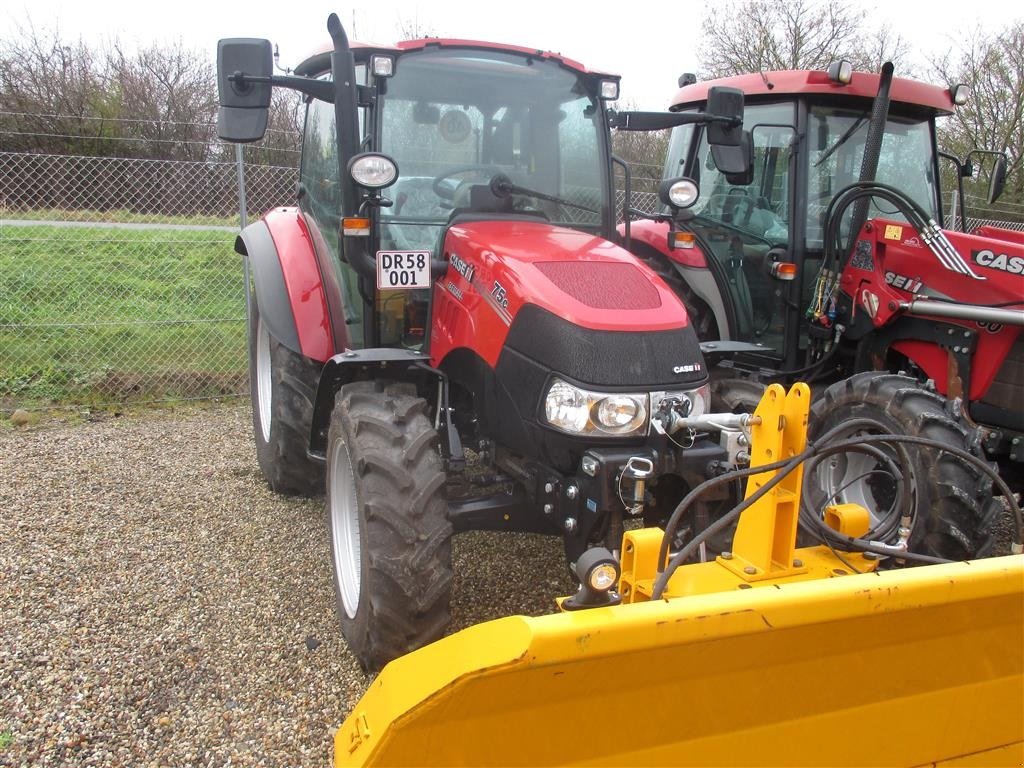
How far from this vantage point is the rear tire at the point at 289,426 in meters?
4.09

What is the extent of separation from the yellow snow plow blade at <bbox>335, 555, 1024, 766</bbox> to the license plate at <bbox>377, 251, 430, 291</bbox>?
1.76 metres

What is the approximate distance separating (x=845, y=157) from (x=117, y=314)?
6.54 meters

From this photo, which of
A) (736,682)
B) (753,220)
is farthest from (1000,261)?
(736,682)

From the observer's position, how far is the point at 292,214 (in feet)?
15.1

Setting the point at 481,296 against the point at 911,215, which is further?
the point at 911,215

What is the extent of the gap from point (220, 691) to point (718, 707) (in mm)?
1833

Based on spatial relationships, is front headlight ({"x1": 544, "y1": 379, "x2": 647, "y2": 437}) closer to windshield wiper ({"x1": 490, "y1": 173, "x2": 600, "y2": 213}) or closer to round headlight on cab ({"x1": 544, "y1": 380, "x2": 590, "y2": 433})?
round headlight on cab ({"x1": 544, "y1": 380, "x2": 590, "y2": 433})

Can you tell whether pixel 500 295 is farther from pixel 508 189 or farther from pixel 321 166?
pixel 321 166

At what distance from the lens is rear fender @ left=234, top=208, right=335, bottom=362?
3861 mm

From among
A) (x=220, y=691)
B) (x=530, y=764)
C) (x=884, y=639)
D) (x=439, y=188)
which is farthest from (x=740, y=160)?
(x=220, y=691)

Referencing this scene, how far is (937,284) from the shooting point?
3971 millimetres

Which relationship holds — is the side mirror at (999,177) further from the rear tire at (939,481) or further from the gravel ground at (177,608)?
the rear tire at (939,481)

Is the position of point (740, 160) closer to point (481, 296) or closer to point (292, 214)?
point (481, 296)

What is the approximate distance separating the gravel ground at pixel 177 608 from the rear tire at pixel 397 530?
342mm
